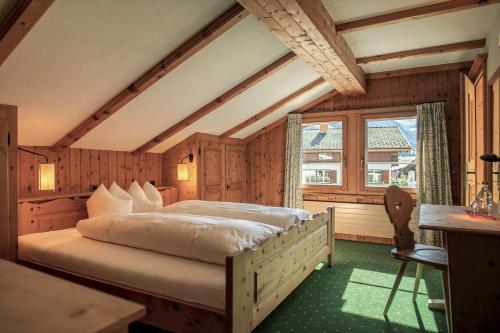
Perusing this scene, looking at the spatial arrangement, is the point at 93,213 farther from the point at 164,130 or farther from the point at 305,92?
the point at 305,92

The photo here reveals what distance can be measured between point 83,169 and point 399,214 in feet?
11.7

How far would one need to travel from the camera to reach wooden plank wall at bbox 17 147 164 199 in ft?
11.0

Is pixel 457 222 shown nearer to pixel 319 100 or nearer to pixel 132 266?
pixel 132 266

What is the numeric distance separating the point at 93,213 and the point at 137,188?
2.45 feet

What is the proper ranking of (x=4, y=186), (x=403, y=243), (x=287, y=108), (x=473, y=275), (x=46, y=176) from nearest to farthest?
1. (x=473, y=275)
2. (x=4, y=186)
3. (x=403, y=243)
4. (x=46, y=176)
5. (x=287, y=108)

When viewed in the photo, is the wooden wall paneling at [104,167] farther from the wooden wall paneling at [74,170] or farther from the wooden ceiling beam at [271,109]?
the wooden ceiling beam at [271,109]

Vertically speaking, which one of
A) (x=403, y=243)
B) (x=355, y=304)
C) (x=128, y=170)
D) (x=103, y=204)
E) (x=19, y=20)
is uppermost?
(x=19, y=20)

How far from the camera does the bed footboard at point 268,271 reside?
185cm

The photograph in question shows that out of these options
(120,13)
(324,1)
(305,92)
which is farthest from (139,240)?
(305,92)

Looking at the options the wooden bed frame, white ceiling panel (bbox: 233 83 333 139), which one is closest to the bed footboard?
the wooden bed frame

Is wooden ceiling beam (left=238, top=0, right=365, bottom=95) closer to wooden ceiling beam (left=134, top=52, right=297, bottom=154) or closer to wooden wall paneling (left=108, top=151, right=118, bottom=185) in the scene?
wooden ceiling beam (left=134, top=52, right=297, bottom=154)

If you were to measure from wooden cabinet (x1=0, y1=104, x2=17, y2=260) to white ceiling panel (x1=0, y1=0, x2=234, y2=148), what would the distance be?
0.54 ft

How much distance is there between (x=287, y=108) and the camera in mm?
5551

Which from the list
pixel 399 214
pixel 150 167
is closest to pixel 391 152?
pixel 399 214
